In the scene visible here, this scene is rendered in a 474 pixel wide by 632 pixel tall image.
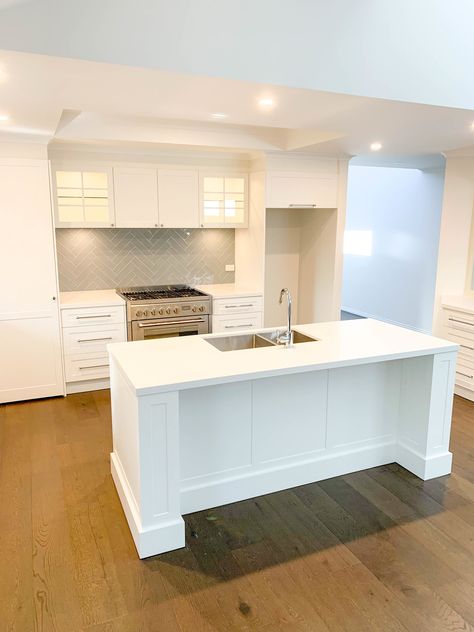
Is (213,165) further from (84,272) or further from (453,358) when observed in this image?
(453,358)

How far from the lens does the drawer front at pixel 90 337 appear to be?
4449 millimetres

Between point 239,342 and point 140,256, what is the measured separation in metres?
2.38

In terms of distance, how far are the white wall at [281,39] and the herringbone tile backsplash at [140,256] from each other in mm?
2911

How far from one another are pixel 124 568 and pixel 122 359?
1039 millimetres

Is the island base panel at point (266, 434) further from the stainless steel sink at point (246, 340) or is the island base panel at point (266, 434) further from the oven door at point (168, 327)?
the oven door at point (168, 327)

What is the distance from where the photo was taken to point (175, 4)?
89.1 inches

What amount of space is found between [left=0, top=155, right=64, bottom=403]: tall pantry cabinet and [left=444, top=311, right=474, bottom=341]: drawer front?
3691 millimetres

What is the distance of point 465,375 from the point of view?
14.9 feet

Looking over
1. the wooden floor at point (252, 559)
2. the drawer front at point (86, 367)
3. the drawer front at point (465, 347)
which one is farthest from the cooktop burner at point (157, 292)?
the drawer front at point (465, 347)

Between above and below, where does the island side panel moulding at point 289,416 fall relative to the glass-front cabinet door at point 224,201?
below

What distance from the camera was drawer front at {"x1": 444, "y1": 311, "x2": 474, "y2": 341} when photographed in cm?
448

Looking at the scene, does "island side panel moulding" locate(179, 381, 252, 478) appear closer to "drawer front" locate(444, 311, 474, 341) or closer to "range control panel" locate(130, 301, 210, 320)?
"range control panel" locate(130, 301, 210, 320)

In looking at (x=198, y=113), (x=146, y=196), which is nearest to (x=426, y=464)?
(x=198, y=113)

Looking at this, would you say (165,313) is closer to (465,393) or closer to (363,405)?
(363,405)
